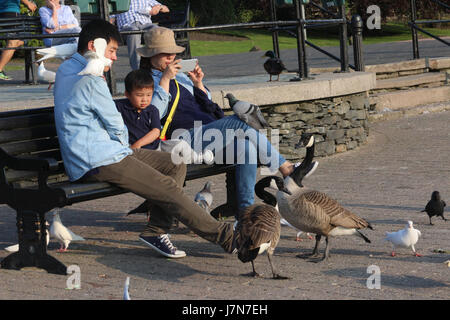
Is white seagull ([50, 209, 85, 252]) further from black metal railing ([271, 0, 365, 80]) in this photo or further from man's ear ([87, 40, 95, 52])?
black metal railing ([271, 0, 365, 80])

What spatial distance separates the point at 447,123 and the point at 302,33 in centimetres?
346

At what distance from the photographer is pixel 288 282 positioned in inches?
189

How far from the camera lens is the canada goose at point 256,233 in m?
4.78

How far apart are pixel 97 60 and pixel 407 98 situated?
26.9 feet

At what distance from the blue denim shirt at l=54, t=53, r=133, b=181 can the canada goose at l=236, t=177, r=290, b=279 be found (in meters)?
0.97

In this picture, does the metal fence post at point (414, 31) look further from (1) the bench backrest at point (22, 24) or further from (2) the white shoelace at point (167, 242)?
(2) the white shoelace at point (167, 242)

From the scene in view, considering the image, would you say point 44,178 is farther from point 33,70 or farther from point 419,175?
point 33,70

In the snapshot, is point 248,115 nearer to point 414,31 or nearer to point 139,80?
point 139,80

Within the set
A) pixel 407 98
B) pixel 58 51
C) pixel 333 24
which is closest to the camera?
pixel 58 51

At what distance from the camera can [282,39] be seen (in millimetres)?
26281

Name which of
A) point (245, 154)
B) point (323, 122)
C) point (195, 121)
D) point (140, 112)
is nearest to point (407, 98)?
point (323, 122)

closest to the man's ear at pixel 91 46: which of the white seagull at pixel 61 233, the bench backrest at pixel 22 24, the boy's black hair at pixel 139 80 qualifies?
the boy's black hair at pixel 139 80

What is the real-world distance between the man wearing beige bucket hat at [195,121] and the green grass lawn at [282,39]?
14362mm
